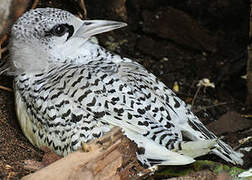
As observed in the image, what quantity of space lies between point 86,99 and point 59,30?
2.30 ft

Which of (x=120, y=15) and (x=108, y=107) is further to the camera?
(x=120, y=15)

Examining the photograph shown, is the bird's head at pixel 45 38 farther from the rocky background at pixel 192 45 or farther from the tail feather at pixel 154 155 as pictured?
the tail feather at pixel 154 155

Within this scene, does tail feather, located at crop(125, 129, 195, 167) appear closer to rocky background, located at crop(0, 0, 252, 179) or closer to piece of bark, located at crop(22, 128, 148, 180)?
piece of bark, located at crop(22, 128, 148, 180)

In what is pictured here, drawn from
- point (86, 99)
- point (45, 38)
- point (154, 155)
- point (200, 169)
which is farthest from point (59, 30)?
point (200, 169)

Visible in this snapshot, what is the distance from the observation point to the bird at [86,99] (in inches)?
117

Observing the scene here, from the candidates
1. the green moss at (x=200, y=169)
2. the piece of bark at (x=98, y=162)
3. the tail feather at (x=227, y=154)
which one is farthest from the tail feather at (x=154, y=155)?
the tail feather at (x=227, y=154)

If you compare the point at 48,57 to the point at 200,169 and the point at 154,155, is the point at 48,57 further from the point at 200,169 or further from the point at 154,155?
the point at 200,169

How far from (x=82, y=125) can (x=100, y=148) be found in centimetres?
56

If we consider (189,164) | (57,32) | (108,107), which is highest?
(57,32)

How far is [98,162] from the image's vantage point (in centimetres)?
244

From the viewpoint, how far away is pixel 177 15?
505 cm

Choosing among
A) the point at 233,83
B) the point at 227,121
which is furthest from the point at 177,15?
the point at 227,121

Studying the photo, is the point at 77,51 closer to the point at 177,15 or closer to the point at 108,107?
the point at 108,107

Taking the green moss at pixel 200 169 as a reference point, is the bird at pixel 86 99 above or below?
above
